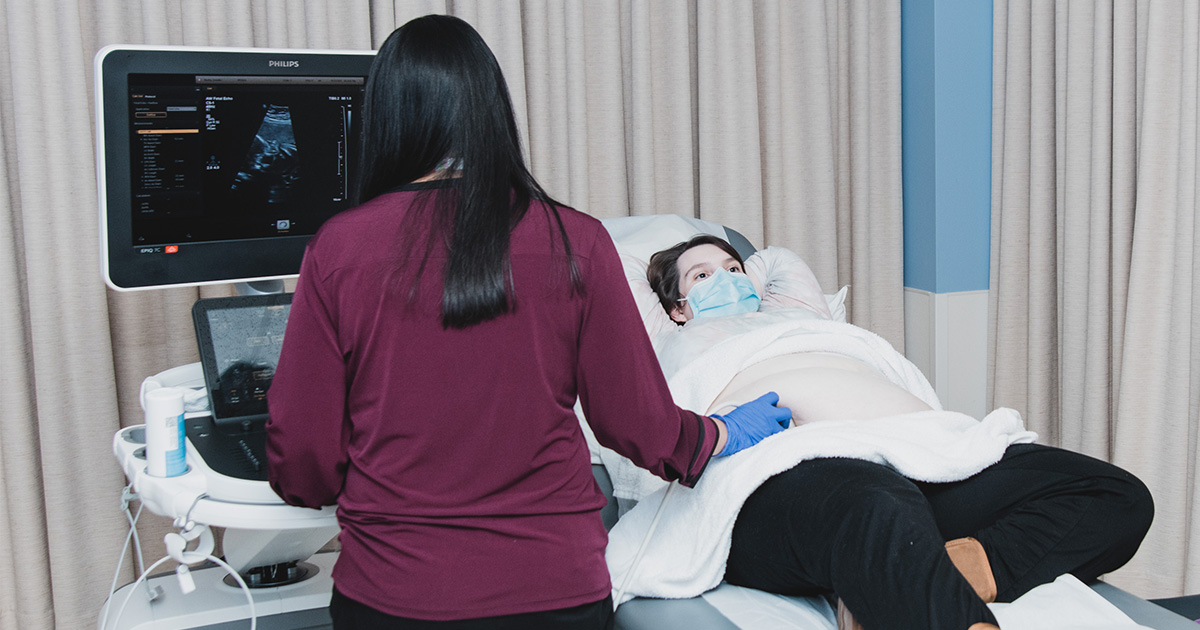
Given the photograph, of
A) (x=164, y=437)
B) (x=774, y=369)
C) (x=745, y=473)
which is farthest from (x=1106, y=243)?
(x=164, y=437)

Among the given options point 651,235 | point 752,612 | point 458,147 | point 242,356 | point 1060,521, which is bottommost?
point 752,612

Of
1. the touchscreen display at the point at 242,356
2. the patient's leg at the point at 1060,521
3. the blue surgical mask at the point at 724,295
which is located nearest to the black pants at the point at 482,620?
the touchscreen display at the point at 242,356

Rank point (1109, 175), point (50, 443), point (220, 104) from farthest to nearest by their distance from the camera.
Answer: point (1109, 175), point (50, 443), point (220, 104)

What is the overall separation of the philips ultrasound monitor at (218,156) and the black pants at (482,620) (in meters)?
0.66

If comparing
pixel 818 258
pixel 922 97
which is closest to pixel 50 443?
pixel 818 258

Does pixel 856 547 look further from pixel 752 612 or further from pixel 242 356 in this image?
pixel 242 356

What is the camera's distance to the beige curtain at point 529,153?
1.95 meters

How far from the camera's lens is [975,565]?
1277 millimetres

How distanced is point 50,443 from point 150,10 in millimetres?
934

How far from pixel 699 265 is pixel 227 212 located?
927 mm

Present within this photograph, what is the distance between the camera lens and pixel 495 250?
996 millimetres

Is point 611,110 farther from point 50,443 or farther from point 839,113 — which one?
point 50,443

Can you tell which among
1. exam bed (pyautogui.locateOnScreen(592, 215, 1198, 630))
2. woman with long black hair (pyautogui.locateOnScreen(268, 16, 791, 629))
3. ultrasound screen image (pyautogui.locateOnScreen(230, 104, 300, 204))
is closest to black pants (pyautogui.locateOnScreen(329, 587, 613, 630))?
woman with long black hair (pyautogui.locateOnScreen(268, 16, 791, 629))

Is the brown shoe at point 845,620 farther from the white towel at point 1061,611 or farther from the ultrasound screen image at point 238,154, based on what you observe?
the ultrasound screen image at point 238,154
